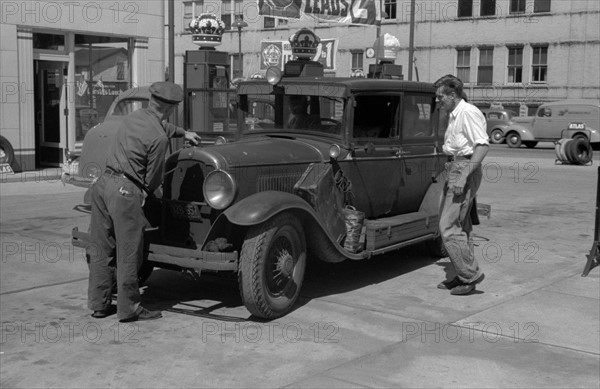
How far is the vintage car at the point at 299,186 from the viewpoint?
6.12 metres

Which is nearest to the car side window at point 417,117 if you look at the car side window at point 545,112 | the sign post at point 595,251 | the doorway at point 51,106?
the sign post at point 595,251

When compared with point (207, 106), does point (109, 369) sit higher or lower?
lower

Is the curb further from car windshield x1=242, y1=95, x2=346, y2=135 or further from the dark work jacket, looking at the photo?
the dark work jacket

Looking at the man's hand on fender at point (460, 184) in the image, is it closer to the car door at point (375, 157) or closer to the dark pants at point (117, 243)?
the car door at point (375, 157)

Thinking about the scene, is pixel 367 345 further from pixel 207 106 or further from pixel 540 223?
pixel 207 106

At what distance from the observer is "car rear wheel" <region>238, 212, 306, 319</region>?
6027 millimetres

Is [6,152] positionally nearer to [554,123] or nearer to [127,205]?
[127,205]

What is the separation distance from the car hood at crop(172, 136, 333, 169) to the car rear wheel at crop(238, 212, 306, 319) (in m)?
0.55

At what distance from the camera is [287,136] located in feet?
24.1

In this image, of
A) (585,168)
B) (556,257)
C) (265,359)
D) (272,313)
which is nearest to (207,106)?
(556,257)

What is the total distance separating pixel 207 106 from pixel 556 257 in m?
7.61

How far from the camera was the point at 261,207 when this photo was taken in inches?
237

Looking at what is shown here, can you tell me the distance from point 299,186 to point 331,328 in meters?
1.28

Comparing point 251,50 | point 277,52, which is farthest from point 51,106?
point 251,50
